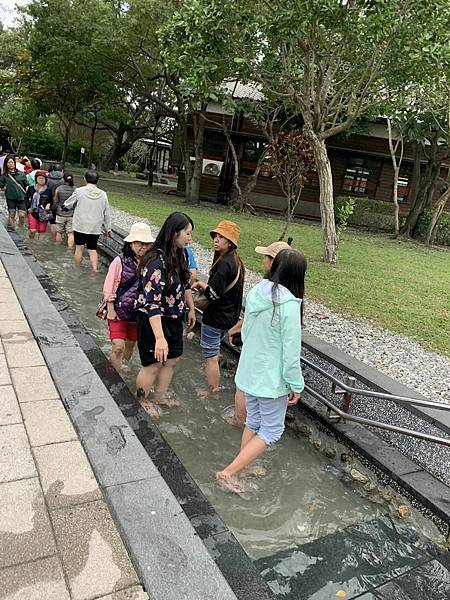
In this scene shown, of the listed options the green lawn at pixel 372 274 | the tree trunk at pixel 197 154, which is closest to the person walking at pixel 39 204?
the green lawn at pixel 372 274

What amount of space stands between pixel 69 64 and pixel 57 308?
58.1 ft

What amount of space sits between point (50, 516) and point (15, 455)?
0.56 meters

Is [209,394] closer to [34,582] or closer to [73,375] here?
[73,375]

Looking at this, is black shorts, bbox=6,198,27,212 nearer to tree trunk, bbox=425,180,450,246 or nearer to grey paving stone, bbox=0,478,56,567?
grey paving stone, bbox=0,478,56,567

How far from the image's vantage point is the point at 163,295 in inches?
137

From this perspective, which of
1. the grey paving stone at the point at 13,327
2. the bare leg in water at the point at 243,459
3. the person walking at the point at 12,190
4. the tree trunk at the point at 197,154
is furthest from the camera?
the tree trunk at the point at 197,154

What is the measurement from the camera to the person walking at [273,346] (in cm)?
278

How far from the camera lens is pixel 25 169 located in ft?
40.3

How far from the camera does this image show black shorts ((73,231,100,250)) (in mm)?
7568

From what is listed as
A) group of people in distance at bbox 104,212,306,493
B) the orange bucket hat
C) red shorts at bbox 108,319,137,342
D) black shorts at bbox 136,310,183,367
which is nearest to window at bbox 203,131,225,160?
group of people in distance at bbox 104,212,306,493

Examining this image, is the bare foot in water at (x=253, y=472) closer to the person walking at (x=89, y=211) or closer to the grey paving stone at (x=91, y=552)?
the grey paving stone at (x=91, y=552)

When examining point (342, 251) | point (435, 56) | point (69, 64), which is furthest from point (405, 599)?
point (69, 64)

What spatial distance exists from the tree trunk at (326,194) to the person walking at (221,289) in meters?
7.23

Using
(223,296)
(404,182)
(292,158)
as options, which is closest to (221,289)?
(223,296)
